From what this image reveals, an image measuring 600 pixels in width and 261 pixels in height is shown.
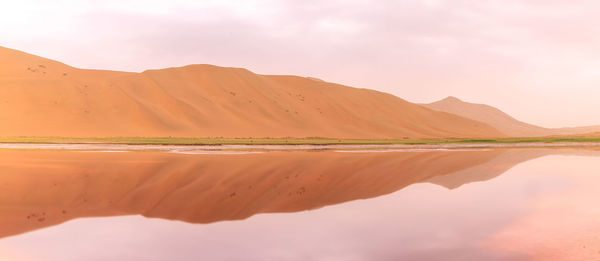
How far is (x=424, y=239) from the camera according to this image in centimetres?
816

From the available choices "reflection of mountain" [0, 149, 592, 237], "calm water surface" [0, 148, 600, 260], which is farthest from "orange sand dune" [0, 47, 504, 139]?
"calm water surface" [0, 148, 600, 260]

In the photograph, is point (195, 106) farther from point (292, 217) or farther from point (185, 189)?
point (292, 217)

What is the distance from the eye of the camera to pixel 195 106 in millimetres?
95312

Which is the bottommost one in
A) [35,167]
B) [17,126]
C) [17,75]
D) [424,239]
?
[424,239]

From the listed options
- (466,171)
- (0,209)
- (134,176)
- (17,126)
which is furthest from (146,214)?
(17,126)

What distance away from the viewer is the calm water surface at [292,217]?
24.2 feet

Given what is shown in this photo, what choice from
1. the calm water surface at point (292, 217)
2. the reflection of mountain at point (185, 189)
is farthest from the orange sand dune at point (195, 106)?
the calm water surface at point (292, 217)

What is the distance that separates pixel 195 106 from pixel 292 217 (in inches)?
3455

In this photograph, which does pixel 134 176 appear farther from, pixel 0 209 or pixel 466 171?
pixel 466 171

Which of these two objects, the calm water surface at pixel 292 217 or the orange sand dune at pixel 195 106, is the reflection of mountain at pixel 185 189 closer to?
the calm water surface at pixel 292 217

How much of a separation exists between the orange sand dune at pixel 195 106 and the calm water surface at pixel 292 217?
5909 centimetres

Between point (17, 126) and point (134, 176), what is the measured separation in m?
58.7

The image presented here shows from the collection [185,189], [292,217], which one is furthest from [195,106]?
[292,217]

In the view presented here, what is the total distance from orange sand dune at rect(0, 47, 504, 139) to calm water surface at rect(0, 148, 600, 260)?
194 ft
